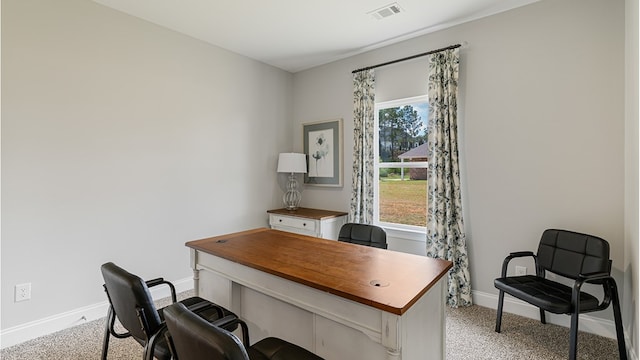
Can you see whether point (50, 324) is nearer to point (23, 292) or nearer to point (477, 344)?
point (23, 292)

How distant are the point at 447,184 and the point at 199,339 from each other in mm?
2624

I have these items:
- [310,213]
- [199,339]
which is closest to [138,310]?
[199,339]

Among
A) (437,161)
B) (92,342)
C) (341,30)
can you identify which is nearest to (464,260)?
(437,161)

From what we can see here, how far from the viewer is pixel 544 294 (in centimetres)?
210

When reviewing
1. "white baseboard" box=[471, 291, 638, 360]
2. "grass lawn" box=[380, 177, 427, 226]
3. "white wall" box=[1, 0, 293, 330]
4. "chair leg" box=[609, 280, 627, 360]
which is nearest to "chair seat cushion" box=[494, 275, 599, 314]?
"chair leg" box=[609, 280, 627, 360]

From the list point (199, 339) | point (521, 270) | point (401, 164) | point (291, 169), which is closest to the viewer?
point (199, 339)

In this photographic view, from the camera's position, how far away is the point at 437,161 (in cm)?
301

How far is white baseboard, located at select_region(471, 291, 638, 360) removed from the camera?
2.30m

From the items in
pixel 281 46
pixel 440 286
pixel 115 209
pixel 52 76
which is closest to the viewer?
pixel 440 286

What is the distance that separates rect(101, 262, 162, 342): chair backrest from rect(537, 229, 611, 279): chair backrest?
2753 mm

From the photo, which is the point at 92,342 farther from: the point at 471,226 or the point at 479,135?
the point at 479,135

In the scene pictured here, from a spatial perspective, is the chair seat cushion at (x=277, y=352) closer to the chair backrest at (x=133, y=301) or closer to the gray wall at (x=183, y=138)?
the chair backrest at (x=133, y=301)

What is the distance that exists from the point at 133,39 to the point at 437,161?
10.5ft

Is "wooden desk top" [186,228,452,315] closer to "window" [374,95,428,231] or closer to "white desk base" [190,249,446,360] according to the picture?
"white desk base" [190,249,446,360]
